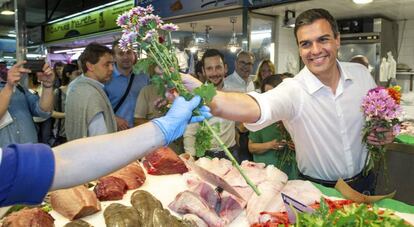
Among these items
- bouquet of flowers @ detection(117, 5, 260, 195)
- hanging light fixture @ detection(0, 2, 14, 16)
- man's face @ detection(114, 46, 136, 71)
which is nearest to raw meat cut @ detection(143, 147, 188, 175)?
bouquet of flowers @ detection(117, 5, 260, 195)

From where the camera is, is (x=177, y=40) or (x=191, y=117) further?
(x=177, y=40)

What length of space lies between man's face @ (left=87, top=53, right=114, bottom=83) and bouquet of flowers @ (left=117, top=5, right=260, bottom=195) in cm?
207

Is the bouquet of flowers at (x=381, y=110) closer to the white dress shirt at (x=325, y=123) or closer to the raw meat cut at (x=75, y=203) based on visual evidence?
the white dress shirt at (x=325, y=123)

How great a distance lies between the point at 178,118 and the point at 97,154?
1.24 ft

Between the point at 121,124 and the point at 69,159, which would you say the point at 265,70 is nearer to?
the point at 121,124

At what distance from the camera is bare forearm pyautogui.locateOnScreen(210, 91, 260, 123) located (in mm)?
2139

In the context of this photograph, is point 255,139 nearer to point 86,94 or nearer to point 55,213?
point 86,94

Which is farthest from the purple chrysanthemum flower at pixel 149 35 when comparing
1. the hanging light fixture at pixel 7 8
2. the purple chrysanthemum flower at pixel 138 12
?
the hanging light fixture at pixel 7 8

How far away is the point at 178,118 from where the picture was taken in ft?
4.82

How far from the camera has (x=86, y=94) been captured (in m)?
3.43

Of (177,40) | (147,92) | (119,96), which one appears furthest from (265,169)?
(177,40)

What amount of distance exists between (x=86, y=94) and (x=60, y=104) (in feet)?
9.64

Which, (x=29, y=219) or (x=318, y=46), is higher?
(x=318, y=46)

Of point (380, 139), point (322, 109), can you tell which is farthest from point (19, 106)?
point (380, 139)
